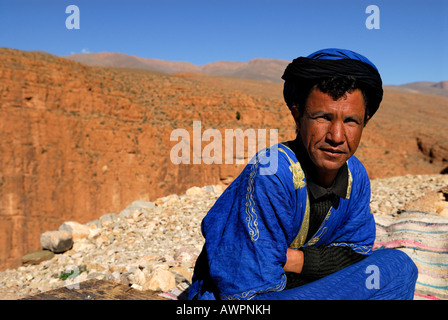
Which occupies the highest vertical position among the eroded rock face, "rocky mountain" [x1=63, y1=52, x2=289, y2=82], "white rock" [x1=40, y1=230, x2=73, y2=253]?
"rocky mountain" [x1=63, y1=52, x2=289, y2=82]

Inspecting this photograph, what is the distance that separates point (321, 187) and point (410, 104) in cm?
4873

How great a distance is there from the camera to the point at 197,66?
165125mm

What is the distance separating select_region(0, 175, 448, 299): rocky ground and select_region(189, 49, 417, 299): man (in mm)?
2387

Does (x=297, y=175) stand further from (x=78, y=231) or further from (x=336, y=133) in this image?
(x=78, y=231)

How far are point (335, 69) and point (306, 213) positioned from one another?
67 centimetres

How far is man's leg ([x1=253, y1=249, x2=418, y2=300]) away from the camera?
151 centimetres

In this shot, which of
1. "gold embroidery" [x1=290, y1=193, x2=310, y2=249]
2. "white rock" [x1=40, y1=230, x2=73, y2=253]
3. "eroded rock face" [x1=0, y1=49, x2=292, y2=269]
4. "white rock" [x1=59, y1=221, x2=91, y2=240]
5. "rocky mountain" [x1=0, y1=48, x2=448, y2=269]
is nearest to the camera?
"gold embroidery" [x1=290, y1=193, x2=310, y2=249]

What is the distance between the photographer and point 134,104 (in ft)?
55.4

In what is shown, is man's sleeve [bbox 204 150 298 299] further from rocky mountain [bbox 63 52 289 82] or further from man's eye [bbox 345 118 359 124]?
A: rocky mountain [bbox 63 52 289 82]

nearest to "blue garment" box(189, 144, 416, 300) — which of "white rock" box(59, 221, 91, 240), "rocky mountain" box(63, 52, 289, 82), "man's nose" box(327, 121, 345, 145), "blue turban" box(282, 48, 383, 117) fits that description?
"man's nose" box(327, 121, 345, 145)

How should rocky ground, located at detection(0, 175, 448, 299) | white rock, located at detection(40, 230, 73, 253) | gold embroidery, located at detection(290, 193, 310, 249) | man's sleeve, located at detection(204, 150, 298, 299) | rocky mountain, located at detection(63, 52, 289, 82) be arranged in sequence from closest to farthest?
man's sleeve, located at detection(204, 150, 298, 299) < gold embroidery, located at detection(290, 193, 310, 249) < rocky ground, located at detection(0, 175, 448, 299) < white rock, located at detection(40, 230, 73, 253) < rocky mountain, located at detection(63, 52, 289, 82)

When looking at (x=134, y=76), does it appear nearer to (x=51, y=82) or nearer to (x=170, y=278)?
(x=51, y=82)

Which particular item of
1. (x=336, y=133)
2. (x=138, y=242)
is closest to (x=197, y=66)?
(x=138, y=242)

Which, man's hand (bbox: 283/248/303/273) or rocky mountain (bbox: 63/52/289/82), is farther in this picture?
rocky mountain (bbox: 63/52/289/82)
